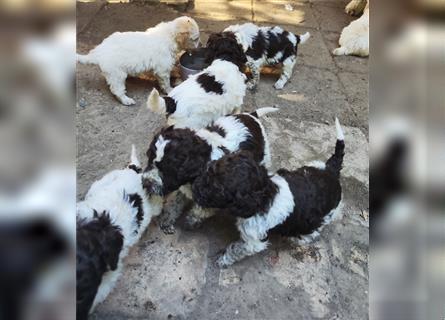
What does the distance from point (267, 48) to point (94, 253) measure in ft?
9.91

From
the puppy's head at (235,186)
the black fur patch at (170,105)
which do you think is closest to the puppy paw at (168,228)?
the puppy's head at (235,186)

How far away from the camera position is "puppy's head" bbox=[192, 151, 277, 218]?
201 centimetres

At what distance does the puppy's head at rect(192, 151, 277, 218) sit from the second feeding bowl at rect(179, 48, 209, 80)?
1920 mm

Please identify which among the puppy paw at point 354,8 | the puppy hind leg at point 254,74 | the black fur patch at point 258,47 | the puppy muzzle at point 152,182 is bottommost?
the puppy paw at point 354,8

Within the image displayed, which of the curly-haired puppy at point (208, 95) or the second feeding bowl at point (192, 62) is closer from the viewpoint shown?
the curly-haired puppy at point (208, 95)

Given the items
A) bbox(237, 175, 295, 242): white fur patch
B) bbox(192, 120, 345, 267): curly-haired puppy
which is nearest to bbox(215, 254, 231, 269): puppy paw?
bbox(192, 120, 345, 267): curly-haired puppy

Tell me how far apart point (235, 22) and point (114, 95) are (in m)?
2.38

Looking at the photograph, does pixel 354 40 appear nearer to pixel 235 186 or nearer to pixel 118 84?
pixel 118 84

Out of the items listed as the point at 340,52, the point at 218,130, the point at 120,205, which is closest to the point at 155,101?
the point at 218,130

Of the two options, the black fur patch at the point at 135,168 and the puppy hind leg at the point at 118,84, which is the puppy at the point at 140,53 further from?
the black fur patch at the point at 135,168

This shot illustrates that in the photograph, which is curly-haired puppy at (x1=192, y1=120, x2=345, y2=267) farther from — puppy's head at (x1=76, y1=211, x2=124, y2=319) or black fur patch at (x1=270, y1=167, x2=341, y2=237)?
puppy's head at (x1=76, y1=211, x2=124, y2=319)

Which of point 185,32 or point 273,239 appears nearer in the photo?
point 273,239

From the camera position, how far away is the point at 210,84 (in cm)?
306

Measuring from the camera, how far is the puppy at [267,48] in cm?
393
